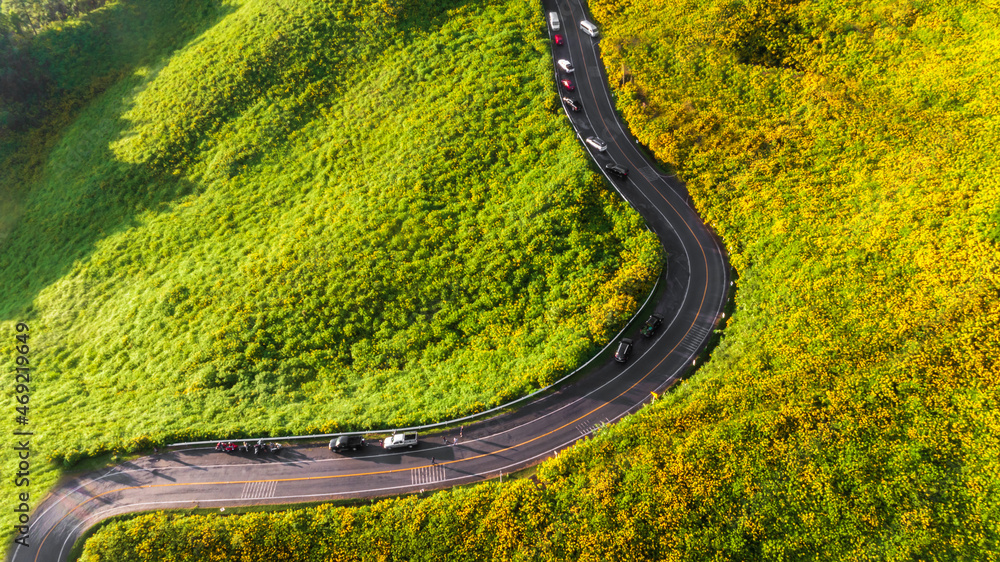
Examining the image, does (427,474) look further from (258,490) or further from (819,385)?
(819,385)

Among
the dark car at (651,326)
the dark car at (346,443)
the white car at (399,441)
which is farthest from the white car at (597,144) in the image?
the dark car at (346,443)

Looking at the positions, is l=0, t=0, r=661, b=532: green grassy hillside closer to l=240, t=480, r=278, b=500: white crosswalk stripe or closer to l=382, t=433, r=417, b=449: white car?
l=382, t=433, r=417, b=449: white car

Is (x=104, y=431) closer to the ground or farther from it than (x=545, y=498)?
farther from it

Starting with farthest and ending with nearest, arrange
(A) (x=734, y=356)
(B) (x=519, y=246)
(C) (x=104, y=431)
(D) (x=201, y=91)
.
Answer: (D) (x=201, y=91) → (B) (x=519, y=246) → (C) (x=104, y=431) → (A) (x=734, y=356)

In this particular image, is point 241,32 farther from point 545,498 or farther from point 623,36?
point 545,498

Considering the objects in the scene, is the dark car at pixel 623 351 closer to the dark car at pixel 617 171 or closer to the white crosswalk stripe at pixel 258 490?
the dark car at pixel 617 171

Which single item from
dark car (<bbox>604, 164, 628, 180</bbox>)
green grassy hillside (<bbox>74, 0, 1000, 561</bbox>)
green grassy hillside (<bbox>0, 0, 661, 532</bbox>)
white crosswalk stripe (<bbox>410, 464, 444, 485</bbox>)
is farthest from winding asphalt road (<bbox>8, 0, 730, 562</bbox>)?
dark car (<bbox>604, 164, 628, 180</bbox>)

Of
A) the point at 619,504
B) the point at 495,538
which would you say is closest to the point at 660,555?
the point at 619,504
